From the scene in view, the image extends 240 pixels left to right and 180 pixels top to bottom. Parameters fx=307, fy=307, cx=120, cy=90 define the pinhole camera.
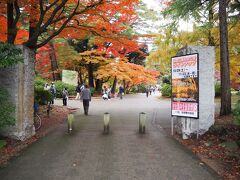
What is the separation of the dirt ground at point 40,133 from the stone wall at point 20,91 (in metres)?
0.34

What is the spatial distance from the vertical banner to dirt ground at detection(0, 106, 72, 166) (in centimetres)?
550

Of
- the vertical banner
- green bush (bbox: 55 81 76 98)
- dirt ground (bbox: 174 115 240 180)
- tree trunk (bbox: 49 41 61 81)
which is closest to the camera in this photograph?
dirt ground (bbox: 174 115 240 180)

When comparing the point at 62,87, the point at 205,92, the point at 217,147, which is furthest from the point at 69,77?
the point at 217,147

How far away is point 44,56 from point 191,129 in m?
29.1

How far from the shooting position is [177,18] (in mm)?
15258

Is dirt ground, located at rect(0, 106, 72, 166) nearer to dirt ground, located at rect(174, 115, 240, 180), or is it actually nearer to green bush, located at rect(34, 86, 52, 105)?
green bush, located at rect(34, 86, 52, 105)

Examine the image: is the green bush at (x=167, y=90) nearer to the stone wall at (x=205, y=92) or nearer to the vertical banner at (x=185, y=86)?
the vertical banner at (x=185, y=86)

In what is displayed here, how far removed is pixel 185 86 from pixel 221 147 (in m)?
2.78

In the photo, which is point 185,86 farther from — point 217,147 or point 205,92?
point 217,147

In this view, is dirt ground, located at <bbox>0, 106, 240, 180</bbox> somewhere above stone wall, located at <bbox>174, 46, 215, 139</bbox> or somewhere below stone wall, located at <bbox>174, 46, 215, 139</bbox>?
below

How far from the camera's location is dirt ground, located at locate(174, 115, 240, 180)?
7.70 m

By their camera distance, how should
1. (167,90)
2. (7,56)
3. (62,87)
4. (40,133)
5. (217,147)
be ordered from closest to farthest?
(7,56) < (217,147) < (40,133) < (62,87) < (167,90)

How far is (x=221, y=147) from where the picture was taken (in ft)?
31.0

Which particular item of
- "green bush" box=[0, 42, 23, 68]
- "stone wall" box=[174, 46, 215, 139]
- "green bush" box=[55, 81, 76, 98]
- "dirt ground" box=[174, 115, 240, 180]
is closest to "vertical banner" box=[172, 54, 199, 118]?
"stone wall" box=[174, 46, 215, 139]
